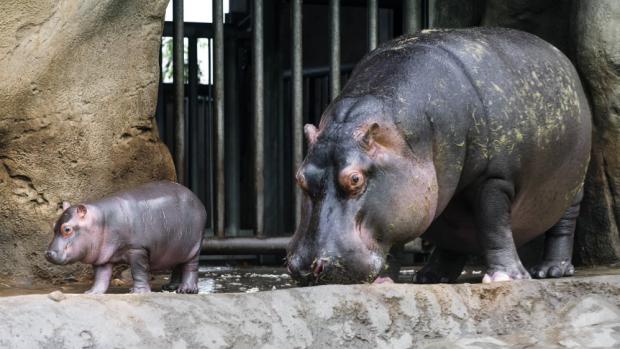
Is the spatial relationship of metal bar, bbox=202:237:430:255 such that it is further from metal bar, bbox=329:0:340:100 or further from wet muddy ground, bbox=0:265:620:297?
metal bar, bbox=329:0:340:100

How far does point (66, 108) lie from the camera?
5.34 m

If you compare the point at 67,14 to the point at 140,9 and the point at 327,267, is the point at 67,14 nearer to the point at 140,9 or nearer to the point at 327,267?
the point at 140,9

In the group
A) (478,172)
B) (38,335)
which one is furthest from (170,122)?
(38,335)

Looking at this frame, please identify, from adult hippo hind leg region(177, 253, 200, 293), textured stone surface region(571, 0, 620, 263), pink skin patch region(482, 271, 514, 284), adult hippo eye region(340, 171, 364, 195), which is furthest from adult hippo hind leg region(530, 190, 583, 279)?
adult hippo hind leg region(177, 253, 200, 293)

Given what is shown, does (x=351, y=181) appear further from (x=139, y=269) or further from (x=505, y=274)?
(x=139, y=269)

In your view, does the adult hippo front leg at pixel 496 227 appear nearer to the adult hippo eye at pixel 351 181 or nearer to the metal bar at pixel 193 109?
the adult hippo eye at pixel 351 181

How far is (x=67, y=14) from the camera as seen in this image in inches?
207

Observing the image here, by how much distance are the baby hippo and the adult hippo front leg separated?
1.26 m

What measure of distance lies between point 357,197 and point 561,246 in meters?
1.53

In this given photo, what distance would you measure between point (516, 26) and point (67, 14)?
2615mm

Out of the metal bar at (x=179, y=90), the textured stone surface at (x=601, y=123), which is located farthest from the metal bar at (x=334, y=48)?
the textured stone surface at (x=601, y=123)

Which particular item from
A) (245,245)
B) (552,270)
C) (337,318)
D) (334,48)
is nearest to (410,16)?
(334,48)

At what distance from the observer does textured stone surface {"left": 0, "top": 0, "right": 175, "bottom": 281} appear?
17.0 ft

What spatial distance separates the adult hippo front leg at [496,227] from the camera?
15.0ft
